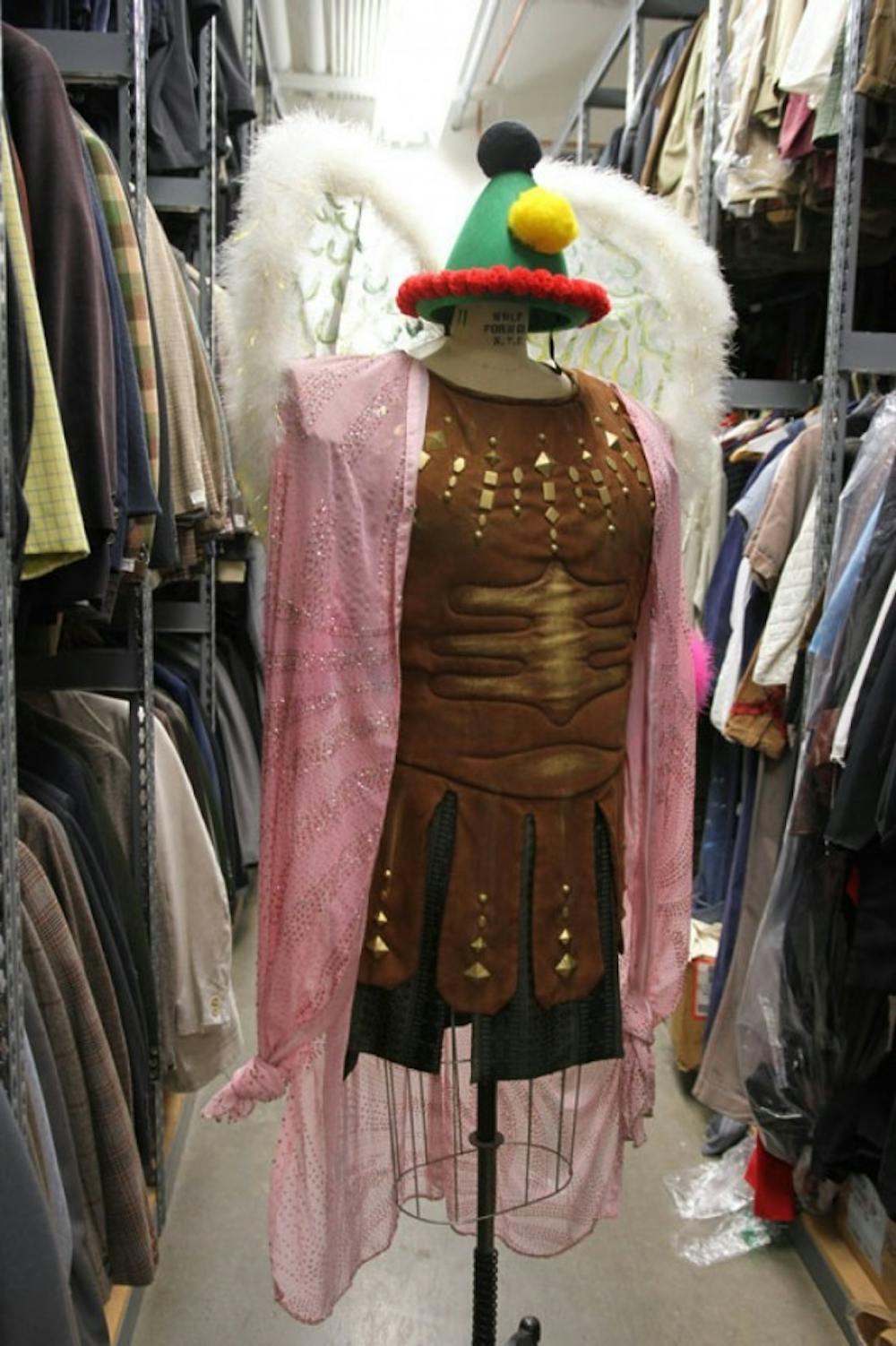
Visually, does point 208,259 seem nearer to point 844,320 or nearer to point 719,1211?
point 844,320

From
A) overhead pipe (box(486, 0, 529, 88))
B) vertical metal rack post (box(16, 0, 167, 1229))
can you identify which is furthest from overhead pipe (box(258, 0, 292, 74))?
vertical metal rack post (box(16, 0, 167, 1229))

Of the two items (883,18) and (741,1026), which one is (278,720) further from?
(883,18)

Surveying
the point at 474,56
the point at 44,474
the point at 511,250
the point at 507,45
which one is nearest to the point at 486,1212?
the point at 44,474

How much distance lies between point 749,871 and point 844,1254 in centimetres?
72

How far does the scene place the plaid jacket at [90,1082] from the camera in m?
1.42

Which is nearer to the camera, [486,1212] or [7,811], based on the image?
[7,811]

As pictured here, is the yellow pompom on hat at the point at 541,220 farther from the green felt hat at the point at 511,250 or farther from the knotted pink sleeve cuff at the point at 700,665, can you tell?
the knotted pink sleeve cuff at the point at 700,665

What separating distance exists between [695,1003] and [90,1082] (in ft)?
5.31

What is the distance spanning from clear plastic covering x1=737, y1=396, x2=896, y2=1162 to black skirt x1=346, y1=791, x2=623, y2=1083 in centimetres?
74

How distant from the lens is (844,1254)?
202 centimetres

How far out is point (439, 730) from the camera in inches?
46.4

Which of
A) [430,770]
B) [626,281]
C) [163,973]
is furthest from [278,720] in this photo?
[163,973]

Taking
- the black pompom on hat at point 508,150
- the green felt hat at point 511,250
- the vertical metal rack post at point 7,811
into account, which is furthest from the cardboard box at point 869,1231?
the black pompom on hat at point 508,150

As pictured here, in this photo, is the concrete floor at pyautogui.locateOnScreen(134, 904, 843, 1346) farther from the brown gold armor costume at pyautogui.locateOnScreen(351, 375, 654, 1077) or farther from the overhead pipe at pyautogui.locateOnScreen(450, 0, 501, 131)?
the overhead pipe at pyautogui.locateOnScreen(450, 0, 501, 131)
